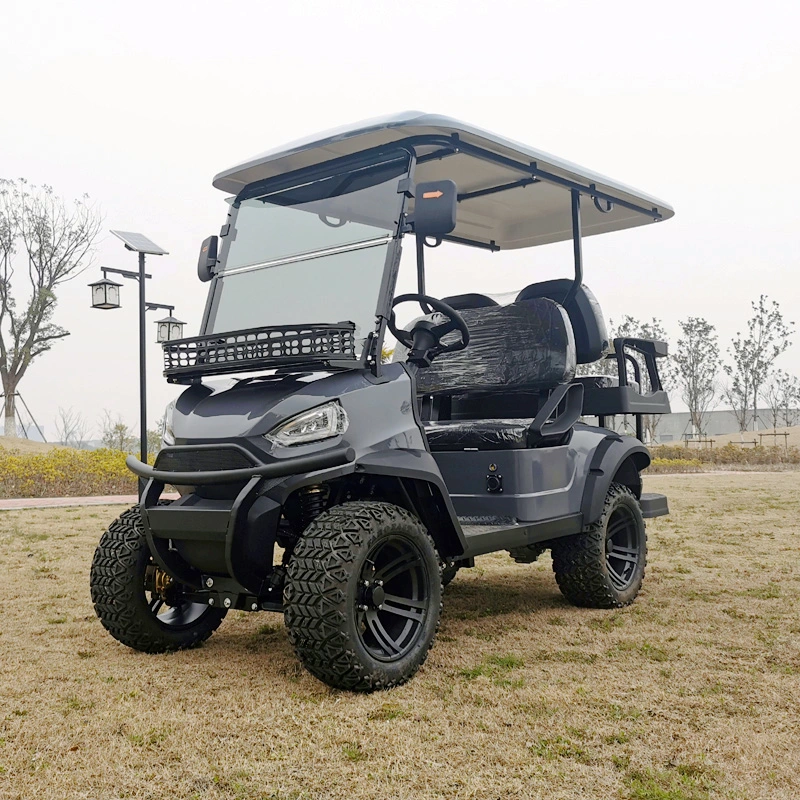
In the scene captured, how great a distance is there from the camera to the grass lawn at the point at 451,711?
2.61 meters

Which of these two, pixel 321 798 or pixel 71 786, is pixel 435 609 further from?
pixel 71 786

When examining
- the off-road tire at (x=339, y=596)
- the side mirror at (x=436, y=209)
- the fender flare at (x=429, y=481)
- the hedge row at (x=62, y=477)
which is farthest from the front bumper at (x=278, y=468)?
the hedge row at (x=62, y=477)

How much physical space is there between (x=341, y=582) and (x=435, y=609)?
22.8 inches

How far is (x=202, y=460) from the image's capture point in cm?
359

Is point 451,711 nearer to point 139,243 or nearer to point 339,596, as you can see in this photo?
point 339,596

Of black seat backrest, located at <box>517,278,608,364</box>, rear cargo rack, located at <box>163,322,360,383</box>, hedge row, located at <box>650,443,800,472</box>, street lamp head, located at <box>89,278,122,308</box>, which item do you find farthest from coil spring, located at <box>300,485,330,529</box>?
hedge row, located at <box>650,443,800,472</box>

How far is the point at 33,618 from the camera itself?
4.98 metres

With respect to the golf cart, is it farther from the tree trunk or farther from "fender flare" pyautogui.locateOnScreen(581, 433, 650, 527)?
the tree trunk

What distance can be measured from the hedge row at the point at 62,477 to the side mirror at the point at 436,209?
11714mm

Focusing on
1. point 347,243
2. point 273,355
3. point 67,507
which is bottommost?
point 67,507

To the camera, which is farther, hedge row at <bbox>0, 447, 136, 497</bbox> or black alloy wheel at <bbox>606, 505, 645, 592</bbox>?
hedge row at <bbox>0, 447, 136, 497</bbox>

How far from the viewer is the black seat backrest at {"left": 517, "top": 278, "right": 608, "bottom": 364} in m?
5.33

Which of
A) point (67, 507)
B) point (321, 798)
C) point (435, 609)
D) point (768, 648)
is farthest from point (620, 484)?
point (67, 507)

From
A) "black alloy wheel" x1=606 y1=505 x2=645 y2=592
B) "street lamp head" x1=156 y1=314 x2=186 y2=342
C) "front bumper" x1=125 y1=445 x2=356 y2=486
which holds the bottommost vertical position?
"black alloy wheel" x1=606 y1=505 x2=645 y2=592
